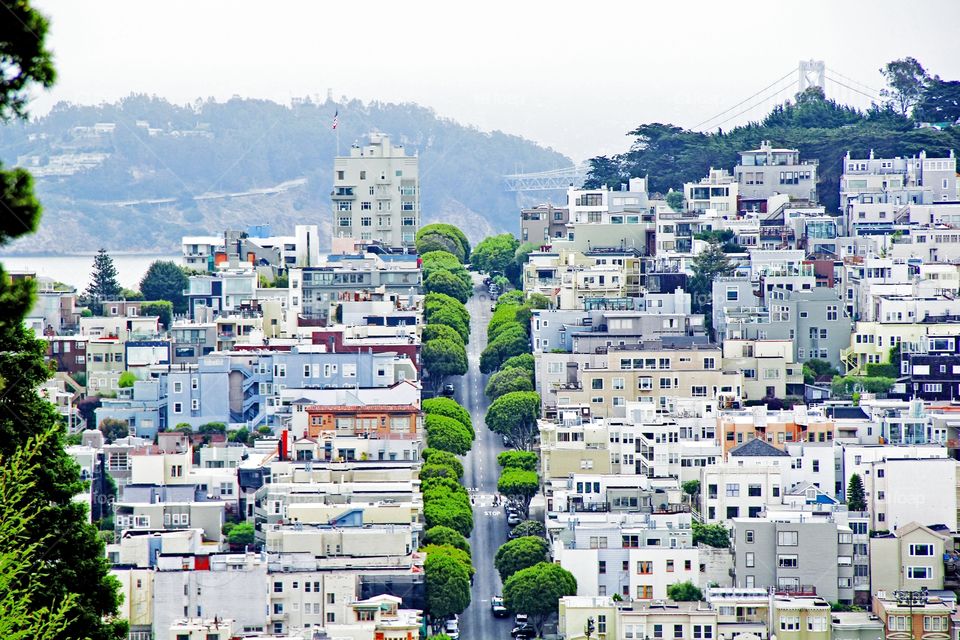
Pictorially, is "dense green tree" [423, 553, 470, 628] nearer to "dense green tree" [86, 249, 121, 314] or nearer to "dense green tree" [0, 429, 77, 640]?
"dense green tree" [0, 429, 77, 640]

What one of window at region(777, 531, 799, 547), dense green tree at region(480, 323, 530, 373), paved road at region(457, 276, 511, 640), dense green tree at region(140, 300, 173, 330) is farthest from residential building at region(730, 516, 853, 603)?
dense green tree at region(140, 300, 173, 330)

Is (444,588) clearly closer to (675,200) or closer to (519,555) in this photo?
(519,555)

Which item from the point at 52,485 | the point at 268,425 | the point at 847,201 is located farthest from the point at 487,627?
the point at 847,201

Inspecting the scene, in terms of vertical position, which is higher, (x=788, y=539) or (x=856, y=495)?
(x=856, y=495)

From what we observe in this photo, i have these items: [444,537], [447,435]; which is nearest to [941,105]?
[447,435]

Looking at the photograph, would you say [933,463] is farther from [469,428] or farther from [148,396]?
[148,396]

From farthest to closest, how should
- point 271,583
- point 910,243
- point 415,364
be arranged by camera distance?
1. point 910,243
2. point 415,364
3. point 271,583
